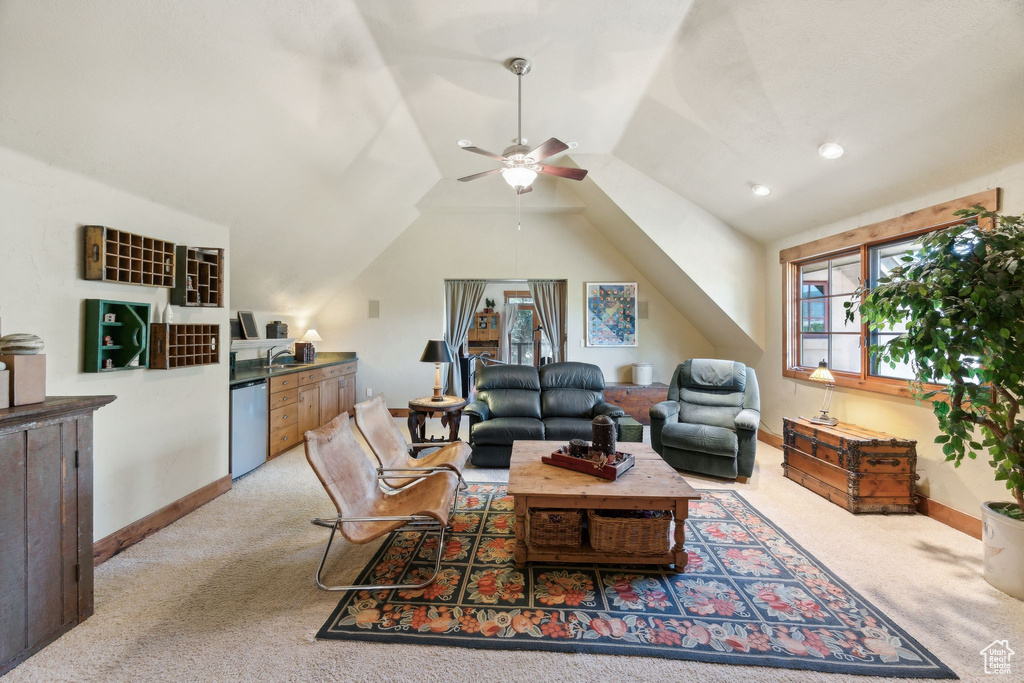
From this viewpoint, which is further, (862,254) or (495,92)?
(862,254)

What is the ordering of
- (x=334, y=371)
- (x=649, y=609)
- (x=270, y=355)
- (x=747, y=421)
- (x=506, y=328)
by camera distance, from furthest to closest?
1. (x=506, y=328)
2. (x=334, y=371)
3. (x=270, y=355)
4. (x=747, y=421)
5. (x=649, y=609)

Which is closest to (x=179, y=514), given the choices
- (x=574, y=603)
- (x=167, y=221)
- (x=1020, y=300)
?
(x=167, y=221)

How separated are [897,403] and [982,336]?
1.45 metres

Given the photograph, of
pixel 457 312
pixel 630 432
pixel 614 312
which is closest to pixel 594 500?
pixel 630 432

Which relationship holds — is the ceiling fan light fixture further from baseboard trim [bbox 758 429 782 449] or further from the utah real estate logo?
baseboard trim [bbox 758 429 782 449]

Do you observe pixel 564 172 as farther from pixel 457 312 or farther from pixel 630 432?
pixel 457 312

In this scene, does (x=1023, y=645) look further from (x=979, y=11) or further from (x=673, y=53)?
(x=673, y=53)

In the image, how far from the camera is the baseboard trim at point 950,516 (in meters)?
2.64

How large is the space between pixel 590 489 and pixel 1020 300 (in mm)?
2159

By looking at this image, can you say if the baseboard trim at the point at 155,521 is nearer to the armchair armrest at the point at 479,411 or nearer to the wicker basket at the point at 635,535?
the armchair armrest at the point at 479,411

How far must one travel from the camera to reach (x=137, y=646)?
1767mm

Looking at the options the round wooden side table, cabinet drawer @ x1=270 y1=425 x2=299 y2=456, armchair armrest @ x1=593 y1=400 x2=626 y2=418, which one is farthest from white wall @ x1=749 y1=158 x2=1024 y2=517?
cabinet drawer @ x1=270 y1=425 x2=299 y2=456

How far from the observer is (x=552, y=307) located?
6199 mm

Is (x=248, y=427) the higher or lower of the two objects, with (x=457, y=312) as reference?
lower
